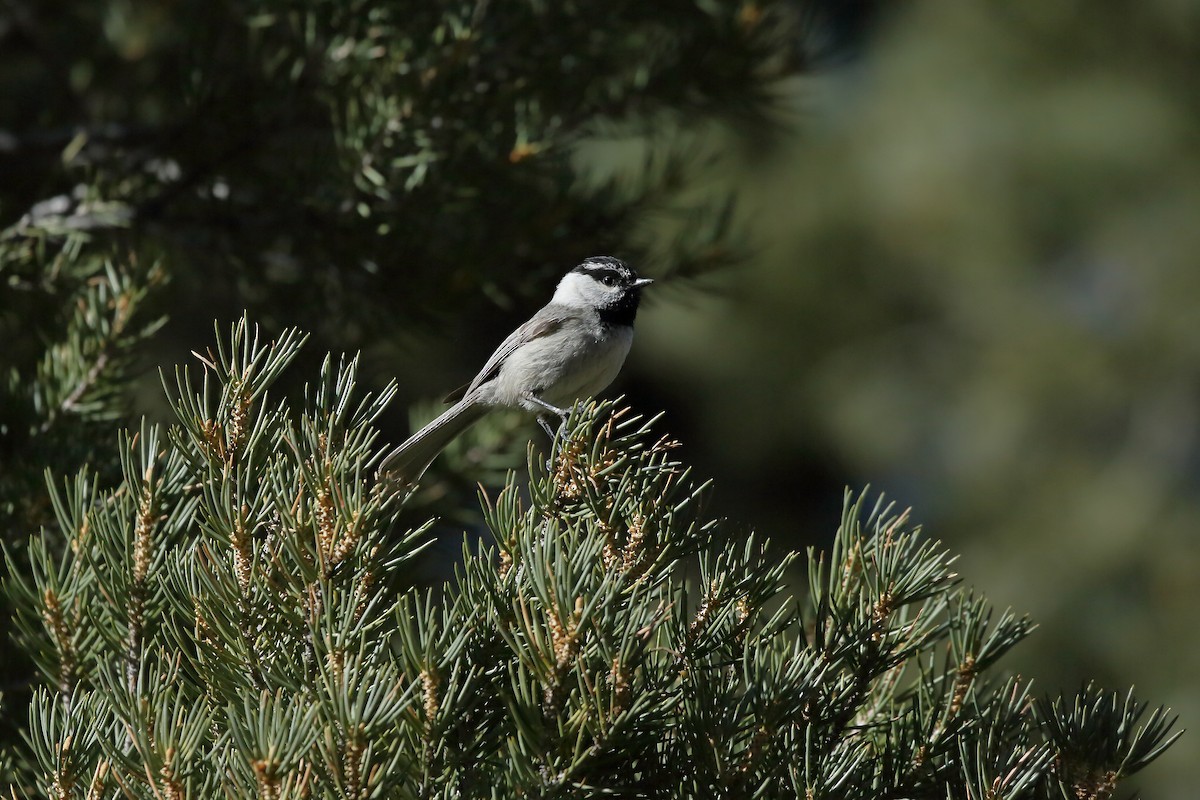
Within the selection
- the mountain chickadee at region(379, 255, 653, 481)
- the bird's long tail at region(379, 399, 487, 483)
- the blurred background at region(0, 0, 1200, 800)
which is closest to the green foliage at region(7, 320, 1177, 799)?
the blurred background at region(0, 0, 1200, 800)

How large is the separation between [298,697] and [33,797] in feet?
2.18

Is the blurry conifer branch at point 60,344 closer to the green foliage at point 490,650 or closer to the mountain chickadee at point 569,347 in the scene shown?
the green foliage at point 490,650

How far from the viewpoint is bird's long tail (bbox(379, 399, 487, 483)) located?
265 centimetres

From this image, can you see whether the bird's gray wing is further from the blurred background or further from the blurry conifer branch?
the blurry conifer branch

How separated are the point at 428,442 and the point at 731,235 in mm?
1035

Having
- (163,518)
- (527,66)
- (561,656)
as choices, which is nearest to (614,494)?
(561,656)

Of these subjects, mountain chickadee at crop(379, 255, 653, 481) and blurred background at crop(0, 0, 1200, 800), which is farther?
mountain chickadee at crop(379, 255, 653, 481)

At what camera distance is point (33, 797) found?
1672mm

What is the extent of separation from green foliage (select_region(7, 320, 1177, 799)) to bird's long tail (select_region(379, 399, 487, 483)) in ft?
3.16

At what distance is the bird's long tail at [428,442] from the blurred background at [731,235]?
0.33 ft

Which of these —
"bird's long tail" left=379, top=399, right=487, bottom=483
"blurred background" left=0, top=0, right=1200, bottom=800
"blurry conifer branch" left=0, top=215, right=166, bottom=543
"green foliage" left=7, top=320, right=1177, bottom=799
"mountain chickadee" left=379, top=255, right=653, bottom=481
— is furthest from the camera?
"mountain chickadee" left=379, top=255, right=653, bottom=481

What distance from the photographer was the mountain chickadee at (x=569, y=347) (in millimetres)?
3289

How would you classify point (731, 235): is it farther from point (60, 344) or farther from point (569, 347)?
point (60, 344)

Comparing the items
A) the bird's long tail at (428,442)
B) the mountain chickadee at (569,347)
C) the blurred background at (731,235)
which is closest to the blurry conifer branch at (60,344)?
the blurred background at (731,235)
